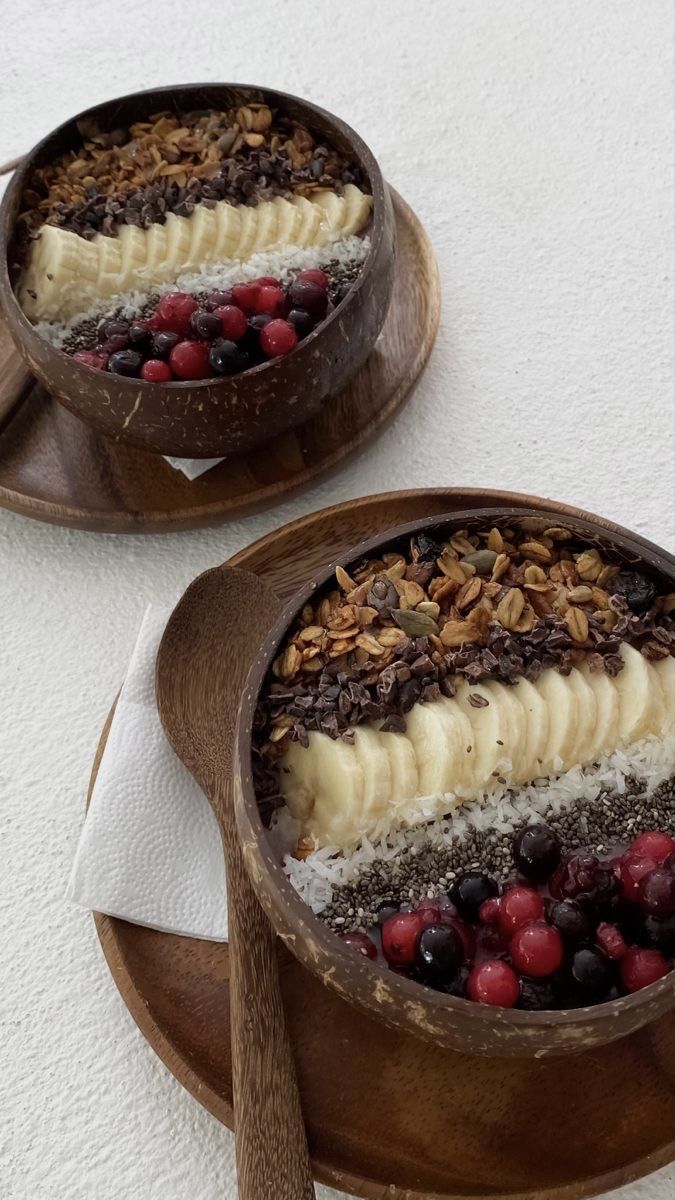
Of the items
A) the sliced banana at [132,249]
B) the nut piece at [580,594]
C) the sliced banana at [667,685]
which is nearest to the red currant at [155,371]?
the sliced banana at [132,249]

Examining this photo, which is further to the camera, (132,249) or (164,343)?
(132,249)

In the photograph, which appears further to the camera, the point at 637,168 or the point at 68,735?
the point at 637,168

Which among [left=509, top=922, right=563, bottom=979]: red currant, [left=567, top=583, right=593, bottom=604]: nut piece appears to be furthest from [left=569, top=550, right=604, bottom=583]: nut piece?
[left=509, top=922, right=563, bottom=979]: red currant

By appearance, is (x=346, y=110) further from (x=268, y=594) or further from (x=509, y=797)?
(x=509, y=797)

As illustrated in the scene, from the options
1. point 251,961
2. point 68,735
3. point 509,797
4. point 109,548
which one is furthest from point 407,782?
point 109,548

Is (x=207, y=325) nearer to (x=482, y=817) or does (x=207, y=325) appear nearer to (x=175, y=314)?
(x=175, y=314)

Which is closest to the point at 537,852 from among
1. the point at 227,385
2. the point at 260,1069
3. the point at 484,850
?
the point at 484,850

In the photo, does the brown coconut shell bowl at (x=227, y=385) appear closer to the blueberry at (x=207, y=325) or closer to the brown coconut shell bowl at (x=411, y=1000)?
the blueberry at (x=207, y=325)
